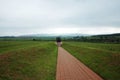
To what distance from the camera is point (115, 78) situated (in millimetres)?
13750

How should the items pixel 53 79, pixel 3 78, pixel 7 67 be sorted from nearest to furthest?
pixel 3 78
pixel 53 79
pixel 7 67

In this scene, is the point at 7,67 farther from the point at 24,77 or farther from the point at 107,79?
the point at 107,79

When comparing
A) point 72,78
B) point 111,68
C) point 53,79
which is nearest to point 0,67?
point 53,79

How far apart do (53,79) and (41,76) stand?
1.38 metres

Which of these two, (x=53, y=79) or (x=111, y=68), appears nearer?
(x=53, y=79)

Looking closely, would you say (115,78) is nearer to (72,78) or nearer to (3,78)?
(72,78)

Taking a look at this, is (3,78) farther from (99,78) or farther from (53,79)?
(99,78)

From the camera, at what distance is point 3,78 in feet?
41.4

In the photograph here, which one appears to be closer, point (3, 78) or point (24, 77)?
point (3, 78)

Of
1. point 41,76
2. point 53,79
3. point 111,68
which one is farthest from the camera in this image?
point 111,68

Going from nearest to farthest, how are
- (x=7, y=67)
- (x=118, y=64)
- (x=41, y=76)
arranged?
(x=41, y=76), (x=7, y=67), (x=118, y=64)

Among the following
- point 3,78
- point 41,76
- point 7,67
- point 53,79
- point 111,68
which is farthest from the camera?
point 111,68

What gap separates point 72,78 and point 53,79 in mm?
1410

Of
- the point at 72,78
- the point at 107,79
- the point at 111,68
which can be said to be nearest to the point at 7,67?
the point at 72,78
